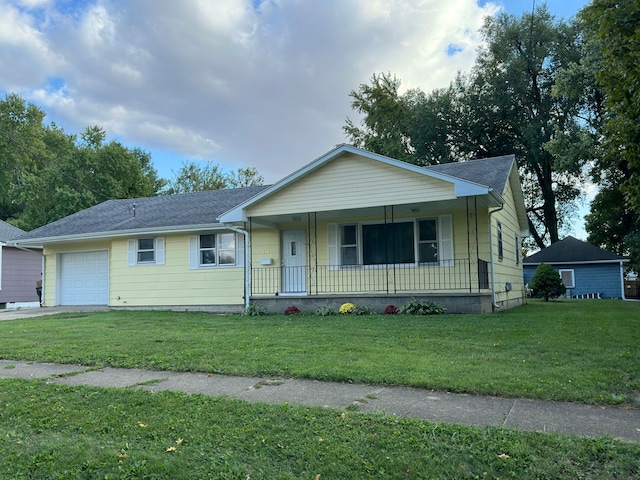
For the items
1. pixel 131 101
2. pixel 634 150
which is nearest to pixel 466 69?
pixel 131 101

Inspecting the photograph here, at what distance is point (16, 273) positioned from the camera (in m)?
21.3

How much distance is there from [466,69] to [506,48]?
9.17ft

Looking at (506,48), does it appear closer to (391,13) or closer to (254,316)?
(391,13)

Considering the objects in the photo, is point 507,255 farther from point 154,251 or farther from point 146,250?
point 146,250

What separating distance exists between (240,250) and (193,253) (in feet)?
5.47

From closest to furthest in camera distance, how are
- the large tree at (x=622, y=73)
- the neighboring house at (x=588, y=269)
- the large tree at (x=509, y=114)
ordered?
the large tree at (x=622, y=73) < the neighboring house at (x=588, y=269) < the large tree at (x=509, y=114)

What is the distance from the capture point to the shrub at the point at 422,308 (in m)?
12.1

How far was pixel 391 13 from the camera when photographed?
15.7 m

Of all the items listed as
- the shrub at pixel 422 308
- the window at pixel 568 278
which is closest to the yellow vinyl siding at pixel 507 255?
the shrub at pixel 422 308

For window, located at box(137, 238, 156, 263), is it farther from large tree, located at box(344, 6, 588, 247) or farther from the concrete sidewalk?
large tree, located at box(344, 6, 588, 247)

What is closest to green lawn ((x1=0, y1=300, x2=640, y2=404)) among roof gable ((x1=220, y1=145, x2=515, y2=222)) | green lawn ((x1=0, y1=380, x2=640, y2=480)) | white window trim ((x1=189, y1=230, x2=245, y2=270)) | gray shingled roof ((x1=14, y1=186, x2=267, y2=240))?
green lawn ((x1=0, y1=380, x2=640, y2=480))

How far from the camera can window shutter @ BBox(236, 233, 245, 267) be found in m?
15.5

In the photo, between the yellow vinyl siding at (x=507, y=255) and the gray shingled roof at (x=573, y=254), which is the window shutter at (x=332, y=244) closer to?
the yellow vinyl siding at (x=507, y=255)

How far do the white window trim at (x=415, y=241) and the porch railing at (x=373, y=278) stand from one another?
0.04 metres
